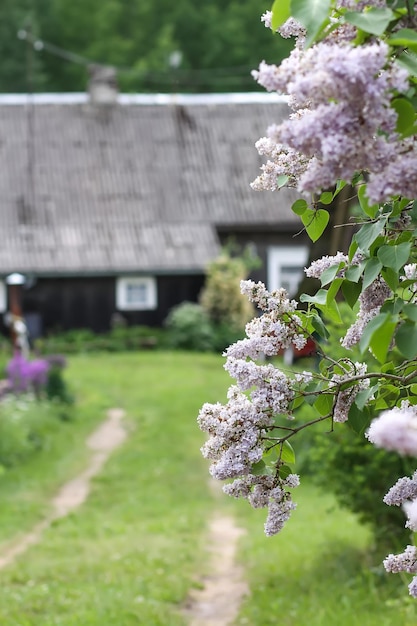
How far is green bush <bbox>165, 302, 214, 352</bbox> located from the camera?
83.4ft

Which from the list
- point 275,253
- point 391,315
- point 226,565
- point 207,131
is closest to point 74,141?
point 207,131

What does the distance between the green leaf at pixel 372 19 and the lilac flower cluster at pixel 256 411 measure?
104 cm

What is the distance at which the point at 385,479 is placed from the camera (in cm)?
788

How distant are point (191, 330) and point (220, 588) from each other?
16784 mm

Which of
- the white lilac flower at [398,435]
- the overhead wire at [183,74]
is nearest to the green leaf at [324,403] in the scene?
the white lilac flower at [398,435]

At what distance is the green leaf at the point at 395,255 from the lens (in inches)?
109

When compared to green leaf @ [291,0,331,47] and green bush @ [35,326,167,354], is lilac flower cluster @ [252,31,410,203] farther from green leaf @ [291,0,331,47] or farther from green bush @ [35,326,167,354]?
green bush @ [35,326,167,354]

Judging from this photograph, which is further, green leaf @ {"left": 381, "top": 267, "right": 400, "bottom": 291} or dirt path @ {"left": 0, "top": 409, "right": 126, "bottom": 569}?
dirt path @ {"left": 0, "top": 409, "right": 126, "bottom": 569}

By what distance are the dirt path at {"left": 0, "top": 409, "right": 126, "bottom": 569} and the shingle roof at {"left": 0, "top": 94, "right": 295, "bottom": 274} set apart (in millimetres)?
9221

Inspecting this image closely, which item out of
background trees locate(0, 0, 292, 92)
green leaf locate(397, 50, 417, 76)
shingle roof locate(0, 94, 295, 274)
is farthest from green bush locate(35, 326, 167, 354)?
green leaf locate(397, 50, 417, 76)

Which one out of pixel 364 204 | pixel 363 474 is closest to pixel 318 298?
pixel 364 204

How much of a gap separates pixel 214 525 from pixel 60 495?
90.9 inches

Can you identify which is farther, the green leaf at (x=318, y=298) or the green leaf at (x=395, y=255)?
the green leaf at (x=318, y=298)

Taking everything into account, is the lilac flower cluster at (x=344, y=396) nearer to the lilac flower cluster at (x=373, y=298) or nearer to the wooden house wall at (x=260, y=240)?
the lilac flower cluster at (x=373, y=298)
